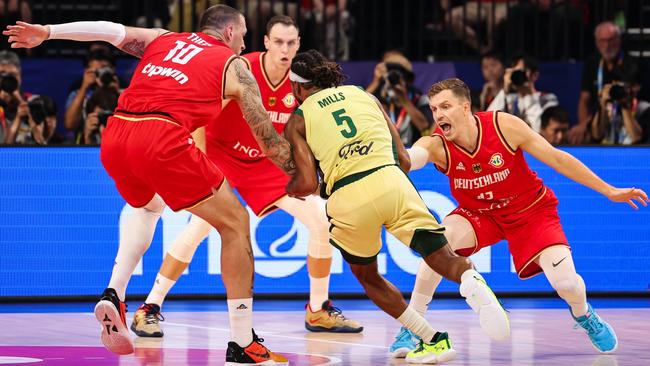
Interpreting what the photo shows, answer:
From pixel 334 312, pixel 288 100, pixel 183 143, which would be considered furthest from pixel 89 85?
pixel 183 143

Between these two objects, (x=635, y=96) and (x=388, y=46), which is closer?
(x=635, y=96)

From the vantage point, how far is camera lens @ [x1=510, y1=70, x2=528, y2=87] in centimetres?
1111

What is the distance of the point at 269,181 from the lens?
8617 millimetres

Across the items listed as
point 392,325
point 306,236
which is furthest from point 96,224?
point 392,325

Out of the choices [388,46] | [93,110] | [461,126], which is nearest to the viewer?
[461,126]

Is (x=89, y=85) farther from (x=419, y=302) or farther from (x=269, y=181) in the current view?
(x=419, y=302)

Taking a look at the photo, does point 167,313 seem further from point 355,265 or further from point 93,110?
point 355,265

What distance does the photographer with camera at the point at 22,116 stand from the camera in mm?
10727

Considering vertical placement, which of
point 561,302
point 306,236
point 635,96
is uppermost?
point 635,96

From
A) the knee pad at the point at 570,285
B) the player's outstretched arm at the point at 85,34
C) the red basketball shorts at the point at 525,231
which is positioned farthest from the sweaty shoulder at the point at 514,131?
the player's outstretched arm at the point at 85,34

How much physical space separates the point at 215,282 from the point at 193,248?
168 cm

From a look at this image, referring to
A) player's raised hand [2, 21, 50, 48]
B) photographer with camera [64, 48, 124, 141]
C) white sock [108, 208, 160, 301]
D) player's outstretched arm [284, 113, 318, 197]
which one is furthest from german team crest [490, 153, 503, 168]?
photographer with camera [64, 48, 124, 141]

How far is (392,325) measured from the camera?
865 centimetres

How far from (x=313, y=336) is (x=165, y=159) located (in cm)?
207
